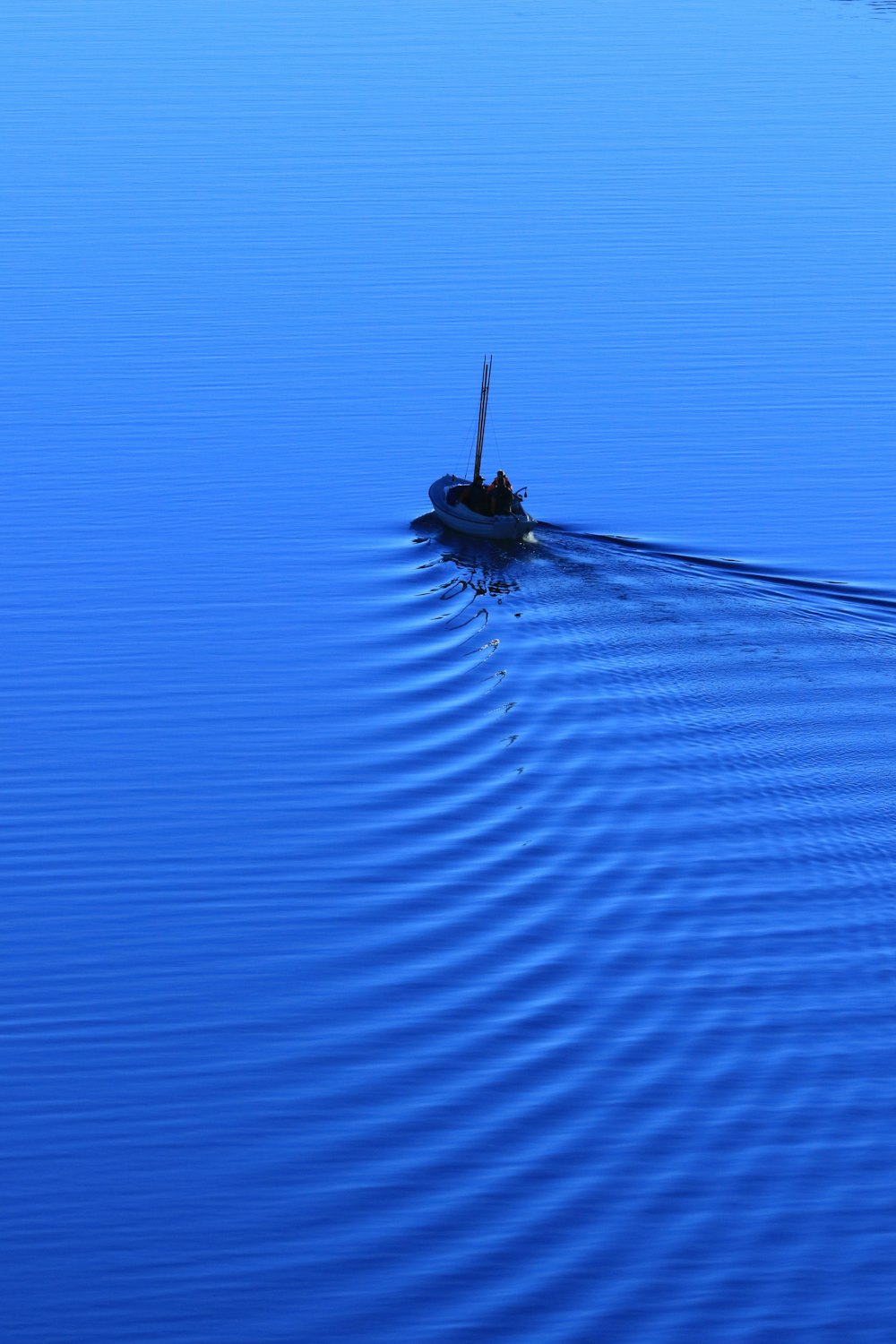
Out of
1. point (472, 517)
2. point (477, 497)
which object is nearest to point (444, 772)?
point (472, 517)

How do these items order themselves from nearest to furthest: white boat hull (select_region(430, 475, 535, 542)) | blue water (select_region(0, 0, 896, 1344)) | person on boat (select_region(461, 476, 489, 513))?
blue water (select_region(0, 0, 896, 1344)) < white boat hull (select_region(430, 475, 535, 542)) < person on boat (select_region(461, 476, 489, 513))

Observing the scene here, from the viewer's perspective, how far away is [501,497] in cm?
3653

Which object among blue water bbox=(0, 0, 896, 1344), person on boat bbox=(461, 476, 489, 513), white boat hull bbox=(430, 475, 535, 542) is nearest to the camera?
blue water bbox=(0, 0, 896, 1344)

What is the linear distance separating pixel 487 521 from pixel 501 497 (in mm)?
560

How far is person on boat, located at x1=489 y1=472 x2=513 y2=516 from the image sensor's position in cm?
3653

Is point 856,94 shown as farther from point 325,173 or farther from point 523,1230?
point 523,1230

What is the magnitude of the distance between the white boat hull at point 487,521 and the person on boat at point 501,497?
101mm

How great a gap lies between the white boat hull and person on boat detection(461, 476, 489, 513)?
13 centimetres

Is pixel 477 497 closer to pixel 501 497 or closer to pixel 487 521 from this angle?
pixel 501 497

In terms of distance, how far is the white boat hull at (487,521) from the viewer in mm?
36500

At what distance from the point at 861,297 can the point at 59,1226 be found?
41686 millimetres

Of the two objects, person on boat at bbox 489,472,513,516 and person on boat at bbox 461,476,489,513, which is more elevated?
person on boat at bbox 461,476,489,513

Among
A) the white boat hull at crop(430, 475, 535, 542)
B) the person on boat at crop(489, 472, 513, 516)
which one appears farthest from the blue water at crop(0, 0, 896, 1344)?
the person on boat at crop(489, 472, 513, 516)

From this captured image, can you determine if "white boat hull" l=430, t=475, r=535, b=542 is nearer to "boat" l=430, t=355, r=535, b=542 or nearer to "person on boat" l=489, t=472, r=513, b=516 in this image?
"boat" l=430, t=355, r=535, b=542
